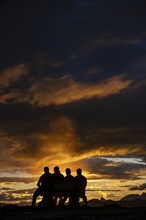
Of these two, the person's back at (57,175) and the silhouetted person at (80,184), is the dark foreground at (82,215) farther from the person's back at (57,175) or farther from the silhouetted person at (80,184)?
the silhouetted person at (80,184)

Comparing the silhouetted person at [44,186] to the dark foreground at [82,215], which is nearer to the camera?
the dark foreground at [82,215]

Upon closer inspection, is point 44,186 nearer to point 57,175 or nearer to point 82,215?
point 57,175

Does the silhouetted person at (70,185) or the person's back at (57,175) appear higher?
the person's back at (57,175)

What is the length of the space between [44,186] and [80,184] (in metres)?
2.00

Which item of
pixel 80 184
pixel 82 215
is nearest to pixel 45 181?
pixel 80 184

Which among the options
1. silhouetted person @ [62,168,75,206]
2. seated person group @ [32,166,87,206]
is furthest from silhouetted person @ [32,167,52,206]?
silhouetted person @ [62,168,75,206]

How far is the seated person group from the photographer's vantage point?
2208cm

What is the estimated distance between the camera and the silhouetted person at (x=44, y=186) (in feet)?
72.4

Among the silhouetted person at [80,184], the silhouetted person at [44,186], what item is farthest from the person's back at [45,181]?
the silhouetted person at [80,184]

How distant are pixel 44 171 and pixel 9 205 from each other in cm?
271

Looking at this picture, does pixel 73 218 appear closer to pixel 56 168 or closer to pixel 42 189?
pixel 42 189

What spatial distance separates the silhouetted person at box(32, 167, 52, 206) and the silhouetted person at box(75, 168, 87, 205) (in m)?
1.55

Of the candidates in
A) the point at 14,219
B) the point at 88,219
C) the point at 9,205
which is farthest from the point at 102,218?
the point at 9,205

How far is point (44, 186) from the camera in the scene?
2214 cm
